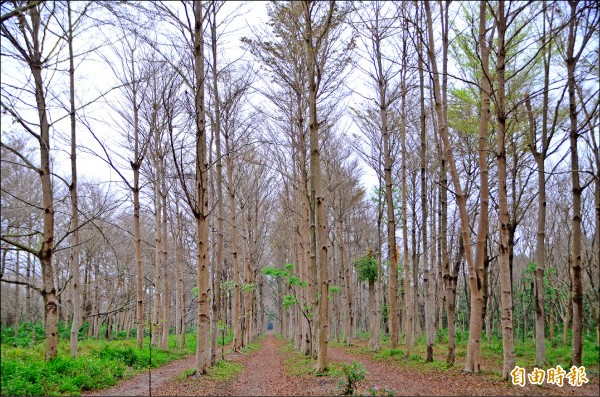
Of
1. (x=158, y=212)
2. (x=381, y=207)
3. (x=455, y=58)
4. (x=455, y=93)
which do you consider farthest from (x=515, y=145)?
(x=158, y=212)

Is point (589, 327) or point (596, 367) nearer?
point (596, 367)

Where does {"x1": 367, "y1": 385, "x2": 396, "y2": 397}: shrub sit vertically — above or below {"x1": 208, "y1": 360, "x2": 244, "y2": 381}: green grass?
above

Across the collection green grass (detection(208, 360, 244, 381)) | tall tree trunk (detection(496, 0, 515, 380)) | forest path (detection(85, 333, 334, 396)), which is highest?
tall tree trunk (detection(496, 0, 515, 380))

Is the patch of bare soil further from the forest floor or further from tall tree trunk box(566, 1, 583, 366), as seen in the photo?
tall tree trunk box(566, 1, 583, 366)

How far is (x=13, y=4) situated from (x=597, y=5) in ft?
31.5

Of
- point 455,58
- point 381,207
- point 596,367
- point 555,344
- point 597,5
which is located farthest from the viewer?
point 381,207

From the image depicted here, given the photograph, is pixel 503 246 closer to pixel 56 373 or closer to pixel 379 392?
pixel 379 392

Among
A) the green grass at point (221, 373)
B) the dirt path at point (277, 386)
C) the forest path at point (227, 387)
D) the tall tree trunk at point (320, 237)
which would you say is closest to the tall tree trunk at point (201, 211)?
the green grass at point (221, 373)

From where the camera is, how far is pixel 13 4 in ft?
19.1

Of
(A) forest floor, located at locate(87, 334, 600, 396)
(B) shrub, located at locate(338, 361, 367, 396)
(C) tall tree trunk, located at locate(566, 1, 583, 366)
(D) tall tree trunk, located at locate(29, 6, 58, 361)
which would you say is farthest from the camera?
(C) tall tree trunk, located at locate(566, 1, 583, 366)

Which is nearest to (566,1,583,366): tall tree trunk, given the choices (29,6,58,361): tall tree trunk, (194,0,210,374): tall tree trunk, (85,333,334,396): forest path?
(85,333,334,396): forest path

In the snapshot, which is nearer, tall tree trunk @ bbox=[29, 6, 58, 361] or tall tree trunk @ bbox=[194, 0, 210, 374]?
tall tree trunk @ bbox=[29, 6, 58, 361]

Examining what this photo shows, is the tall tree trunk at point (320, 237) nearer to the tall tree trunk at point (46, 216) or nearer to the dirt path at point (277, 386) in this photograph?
the dirt path at point (277, 386)

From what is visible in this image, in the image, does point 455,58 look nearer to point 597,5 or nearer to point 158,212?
point 597,5
